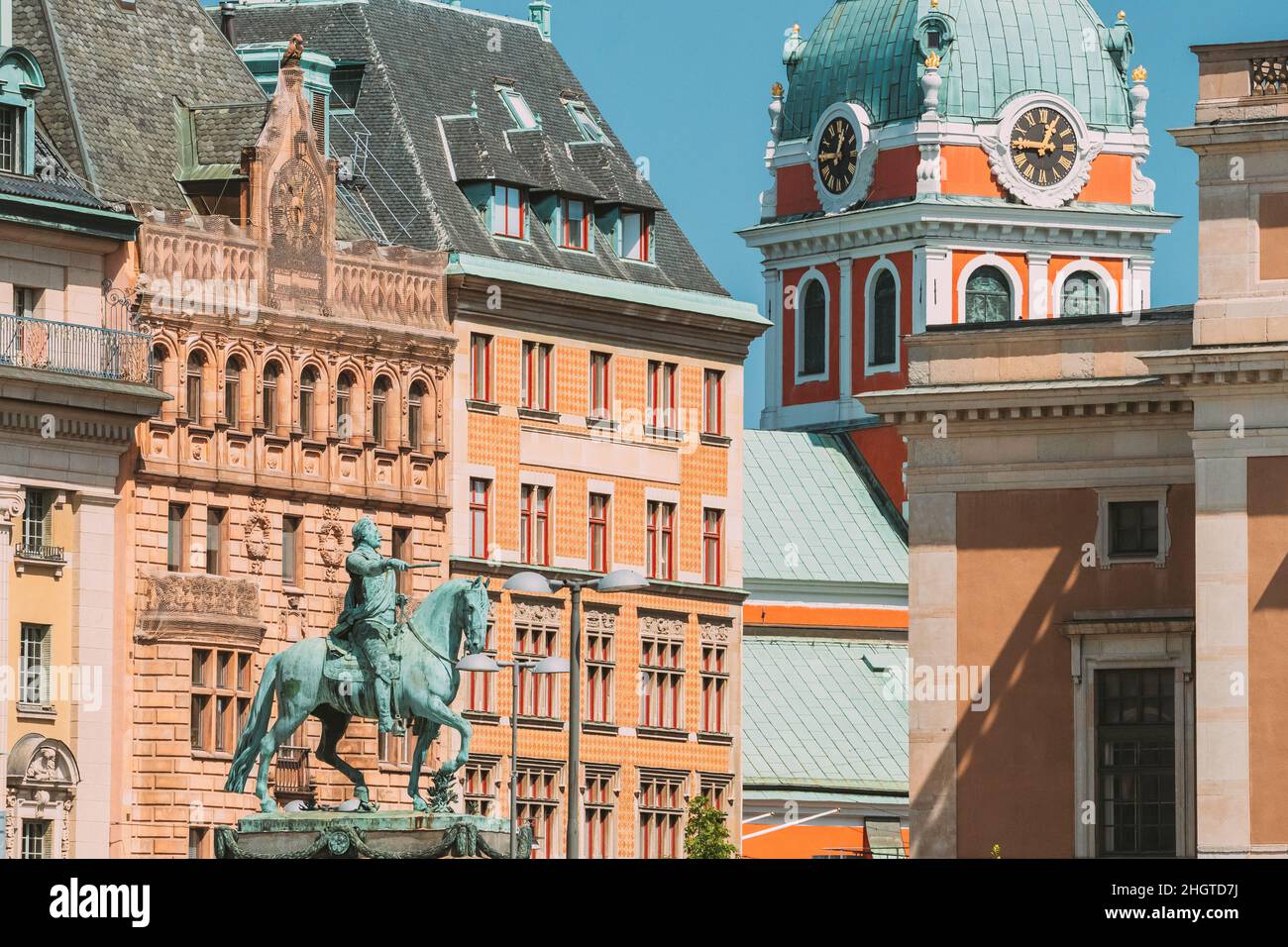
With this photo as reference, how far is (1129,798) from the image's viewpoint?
87.8 m

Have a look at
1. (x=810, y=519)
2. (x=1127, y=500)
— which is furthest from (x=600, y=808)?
(x=810, y=519)

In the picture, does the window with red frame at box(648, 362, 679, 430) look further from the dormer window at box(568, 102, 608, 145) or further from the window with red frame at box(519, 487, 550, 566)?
the dormer window at box(568, 102, 608, 145)

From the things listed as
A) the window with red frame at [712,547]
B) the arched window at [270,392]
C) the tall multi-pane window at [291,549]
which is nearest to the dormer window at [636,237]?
the window with red frame at [712,547]

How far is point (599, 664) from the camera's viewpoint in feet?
364

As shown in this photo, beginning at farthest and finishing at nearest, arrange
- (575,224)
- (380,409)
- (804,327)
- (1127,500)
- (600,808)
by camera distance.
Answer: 1. (804,327)
2. (575,224)
3. (600,808)
4. (380,409)
5. (1127,500)

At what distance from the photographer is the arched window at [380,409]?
346 ft

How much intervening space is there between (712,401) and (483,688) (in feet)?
42.6

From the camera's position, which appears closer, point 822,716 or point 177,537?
point 177,537

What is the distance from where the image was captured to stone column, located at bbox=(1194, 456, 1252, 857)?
8319cm

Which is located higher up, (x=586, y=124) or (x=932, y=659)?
(x=586, y=124)

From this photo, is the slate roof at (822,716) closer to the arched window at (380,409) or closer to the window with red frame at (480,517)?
the window with red frame at (480,517)

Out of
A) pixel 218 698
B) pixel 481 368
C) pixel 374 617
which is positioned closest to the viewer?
pixel 374 617

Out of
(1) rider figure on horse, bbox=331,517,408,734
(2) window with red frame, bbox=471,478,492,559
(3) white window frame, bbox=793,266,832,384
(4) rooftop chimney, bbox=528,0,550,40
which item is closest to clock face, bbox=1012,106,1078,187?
(3) white window frame, bbox=793,266,832,384

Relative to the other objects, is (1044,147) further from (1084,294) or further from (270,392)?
(270,392)
